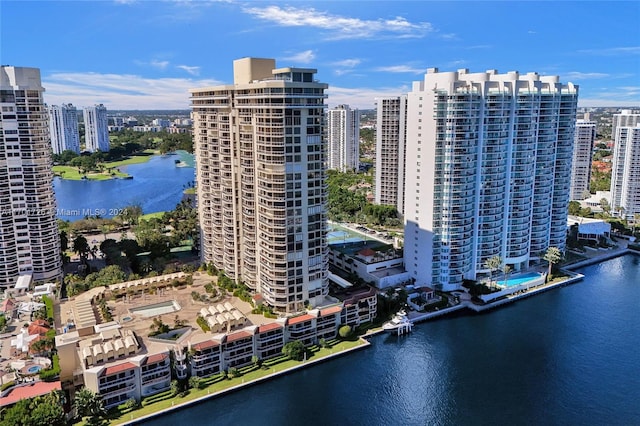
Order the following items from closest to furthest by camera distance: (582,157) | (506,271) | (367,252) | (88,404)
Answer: (88,404) < (506,271) < (367,252) < (582,157)

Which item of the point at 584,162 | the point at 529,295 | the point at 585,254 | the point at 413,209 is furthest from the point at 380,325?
the point at 584,162

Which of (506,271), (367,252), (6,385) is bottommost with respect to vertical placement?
(6,385)

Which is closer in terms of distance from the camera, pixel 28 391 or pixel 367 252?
pixel 28 391

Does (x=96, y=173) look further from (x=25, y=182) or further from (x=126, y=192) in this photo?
(x=25, y=182)

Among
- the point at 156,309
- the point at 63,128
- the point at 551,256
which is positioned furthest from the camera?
the point at 63,128

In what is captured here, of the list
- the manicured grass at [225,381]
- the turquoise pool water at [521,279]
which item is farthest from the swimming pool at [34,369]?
the turquoise pool water at [521,279]

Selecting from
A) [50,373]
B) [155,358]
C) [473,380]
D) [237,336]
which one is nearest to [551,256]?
[473,380]

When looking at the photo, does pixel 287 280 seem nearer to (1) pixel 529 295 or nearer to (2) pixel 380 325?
(2) pixel 380 325
